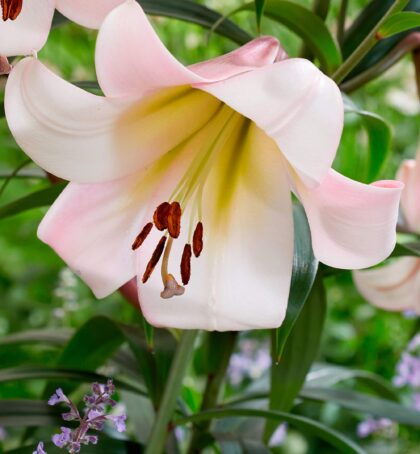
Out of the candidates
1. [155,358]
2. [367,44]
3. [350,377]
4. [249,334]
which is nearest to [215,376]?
[155,358]

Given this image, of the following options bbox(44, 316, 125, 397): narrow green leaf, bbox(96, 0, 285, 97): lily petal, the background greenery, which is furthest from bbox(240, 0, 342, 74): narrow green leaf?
the background greenery

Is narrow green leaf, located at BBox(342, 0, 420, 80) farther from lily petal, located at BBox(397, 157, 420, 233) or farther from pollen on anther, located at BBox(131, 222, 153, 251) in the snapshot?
pollen on anther, located at BBox(131, 222, 153, 251)

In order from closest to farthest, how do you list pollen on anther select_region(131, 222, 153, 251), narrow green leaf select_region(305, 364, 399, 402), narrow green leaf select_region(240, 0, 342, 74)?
pollen on anther select_region(131, 222, 153, 251) → narrow green leaf select_region(240, 0, 342, 74) → narrow green leaf select_region(305, 364, 399, 402)

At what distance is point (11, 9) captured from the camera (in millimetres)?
365

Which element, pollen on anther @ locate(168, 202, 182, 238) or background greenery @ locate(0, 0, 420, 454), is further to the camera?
background greenery @ locate(0, 0, 420, 454)

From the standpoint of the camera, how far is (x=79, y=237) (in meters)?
0.42

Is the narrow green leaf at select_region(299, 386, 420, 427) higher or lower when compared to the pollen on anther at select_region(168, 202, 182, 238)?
lower

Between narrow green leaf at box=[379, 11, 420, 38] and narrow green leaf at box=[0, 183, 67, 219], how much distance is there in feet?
0.68

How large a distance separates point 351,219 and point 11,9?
18 cm

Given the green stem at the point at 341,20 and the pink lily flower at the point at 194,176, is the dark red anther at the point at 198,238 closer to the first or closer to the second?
the pink lily flower at the point at 194,176

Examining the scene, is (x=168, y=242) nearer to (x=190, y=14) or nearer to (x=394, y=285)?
(x=190, y=14)

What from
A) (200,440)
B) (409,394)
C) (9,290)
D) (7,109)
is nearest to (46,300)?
(9,290)

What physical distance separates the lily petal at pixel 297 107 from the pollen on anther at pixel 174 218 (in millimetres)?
102

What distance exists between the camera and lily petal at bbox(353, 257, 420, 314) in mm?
677
